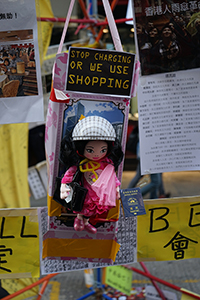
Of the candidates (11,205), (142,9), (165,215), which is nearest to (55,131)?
(142,9)

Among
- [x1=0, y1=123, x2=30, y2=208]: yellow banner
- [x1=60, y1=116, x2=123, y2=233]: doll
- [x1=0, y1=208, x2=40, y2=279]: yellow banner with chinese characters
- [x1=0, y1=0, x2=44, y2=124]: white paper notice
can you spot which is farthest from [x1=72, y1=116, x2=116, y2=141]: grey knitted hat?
[x1=0, y1=123, x2=30, y2=208]: yellow banner

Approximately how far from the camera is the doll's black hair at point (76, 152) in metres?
1.35

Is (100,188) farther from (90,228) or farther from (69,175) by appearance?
(90,228)

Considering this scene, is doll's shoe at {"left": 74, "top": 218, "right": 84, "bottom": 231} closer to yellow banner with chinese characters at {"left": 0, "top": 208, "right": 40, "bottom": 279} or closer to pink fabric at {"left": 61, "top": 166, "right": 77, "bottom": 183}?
pink fabric at {"left": 61, "top": 166, "right": 77, "bottom": 183}

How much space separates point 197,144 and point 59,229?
84 centimetres

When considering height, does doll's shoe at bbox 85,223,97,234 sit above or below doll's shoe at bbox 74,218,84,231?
below

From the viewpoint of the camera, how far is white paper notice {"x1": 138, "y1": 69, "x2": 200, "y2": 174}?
1.61 m

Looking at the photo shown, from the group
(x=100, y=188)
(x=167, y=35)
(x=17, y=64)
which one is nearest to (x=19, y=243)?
(x=100, y=188)

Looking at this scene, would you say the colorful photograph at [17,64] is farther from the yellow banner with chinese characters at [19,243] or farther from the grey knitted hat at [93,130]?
the yellow banner with chinese characters at [19,243]

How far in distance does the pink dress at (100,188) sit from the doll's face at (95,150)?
2.3 inches

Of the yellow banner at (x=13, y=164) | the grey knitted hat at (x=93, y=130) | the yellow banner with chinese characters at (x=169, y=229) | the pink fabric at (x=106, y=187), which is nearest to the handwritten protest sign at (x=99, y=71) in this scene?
the grey knitted hat at (x=93, y=130)

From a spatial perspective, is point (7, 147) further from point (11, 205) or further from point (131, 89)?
point (131, 89)

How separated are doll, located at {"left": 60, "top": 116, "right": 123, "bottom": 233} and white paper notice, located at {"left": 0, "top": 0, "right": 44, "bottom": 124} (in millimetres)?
318

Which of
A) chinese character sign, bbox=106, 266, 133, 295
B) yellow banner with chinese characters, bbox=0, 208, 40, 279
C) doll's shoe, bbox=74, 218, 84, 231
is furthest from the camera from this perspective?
chinese character sign, bbox=106, 266, 133, 295
